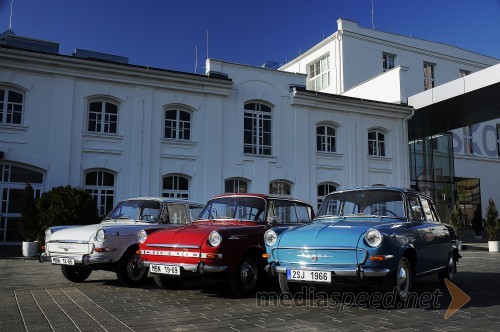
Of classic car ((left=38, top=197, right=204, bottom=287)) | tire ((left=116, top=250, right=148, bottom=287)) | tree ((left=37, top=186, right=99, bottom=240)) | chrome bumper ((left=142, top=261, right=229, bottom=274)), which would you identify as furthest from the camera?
tree ((left=37, top=186, right=99, bottom=240))

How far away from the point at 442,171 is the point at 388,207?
851 inches

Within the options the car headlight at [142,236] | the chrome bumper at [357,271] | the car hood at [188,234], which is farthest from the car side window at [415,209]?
the car headlight at [142,236]

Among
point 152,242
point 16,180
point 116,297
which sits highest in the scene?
point 16,180

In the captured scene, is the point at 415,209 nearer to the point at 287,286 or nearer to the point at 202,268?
the point at 287,286

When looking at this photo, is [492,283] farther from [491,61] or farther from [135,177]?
[491,61]

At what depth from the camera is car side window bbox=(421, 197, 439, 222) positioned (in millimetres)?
7949

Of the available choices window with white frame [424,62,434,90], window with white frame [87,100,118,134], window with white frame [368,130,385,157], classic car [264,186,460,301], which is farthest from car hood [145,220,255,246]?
window with white frame [424,62,434,90]

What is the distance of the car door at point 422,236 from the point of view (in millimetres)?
6930

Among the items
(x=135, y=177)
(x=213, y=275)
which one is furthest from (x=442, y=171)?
(x=213, y=275)

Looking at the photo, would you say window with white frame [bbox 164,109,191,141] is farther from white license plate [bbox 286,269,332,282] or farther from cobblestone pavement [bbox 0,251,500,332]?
white license plate [bbox 286,269,332,282]

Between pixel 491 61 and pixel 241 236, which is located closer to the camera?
pixel 241 236

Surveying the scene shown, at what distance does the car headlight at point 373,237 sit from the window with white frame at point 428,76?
2929cm

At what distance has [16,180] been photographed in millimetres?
16109

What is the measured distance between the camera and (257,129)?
66.5 feet
